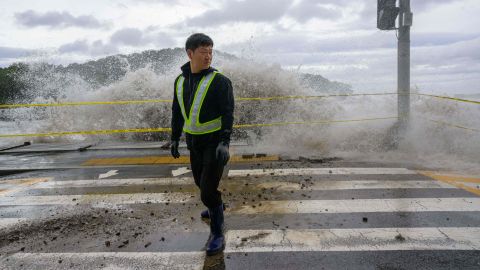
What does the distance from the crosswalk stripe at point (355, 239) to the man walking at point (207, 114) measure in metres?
0.35

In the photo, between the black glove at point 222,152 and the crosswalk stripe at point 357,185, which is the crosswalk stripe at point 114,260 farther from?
the crosswalk stripe at point 357,185

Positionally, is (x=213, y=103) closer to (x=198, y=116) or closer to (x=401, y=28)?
(x=198, y=116)

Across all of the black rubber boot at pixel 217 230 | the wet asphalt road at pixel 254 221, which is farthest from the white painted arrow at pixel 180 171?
the black rubber boot at pixel 217 230

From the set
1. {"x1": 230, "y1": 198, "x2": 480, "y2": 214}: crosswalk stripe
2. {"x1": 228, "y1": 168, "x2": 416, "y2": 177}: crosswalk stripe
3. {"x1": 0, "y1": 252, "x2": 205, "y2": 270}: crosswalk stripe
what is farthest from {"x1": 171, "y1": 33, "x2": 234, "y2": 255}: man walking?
{"x1": 228, "y1": 168, "x2": 416, "y2": 177}: crosswalk stripe

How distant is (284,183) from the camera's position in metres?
6.43

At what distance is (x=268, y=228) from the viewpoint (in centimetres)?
446

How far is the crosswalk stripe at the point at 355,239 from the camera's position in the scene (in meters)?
3.89

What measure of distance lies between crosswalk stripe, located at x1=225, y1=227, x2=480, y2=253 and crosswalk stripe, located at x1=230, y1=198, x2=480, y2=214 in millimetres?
666

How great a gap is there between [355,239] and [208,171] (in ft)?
5.66

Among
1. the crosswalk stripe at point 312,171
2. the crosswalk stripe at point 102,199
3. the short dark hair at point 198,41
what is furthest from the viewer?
the crosswalk stripe at point 312,171

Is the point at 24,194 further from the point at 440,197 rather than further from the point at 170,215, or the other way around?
the point at 440,197

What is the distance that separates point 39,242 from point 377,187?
4.77 metres

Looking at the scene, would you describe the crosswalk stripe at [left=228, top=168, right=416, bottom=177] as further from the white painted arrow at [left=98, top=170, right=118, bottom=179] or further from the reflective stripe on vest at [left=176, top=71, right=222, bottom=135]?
the reflective stripe on vest at [left=176, top=71, right=222, bottom=135]

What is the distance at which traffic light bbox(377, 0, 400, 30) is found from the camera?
367 inches
